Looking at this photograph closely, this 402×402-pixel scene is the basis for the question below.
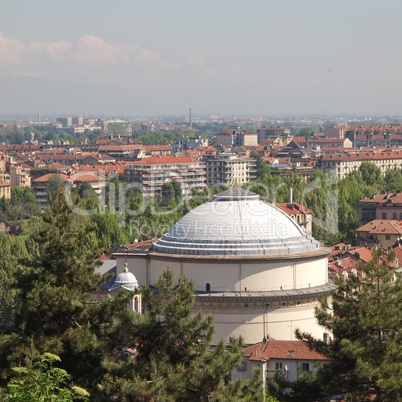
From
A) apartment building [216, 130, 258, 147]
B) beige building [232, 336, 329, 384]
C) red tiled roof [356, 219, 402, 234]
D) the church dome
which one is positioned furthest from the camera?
apartment building [216, 130, 258, 147]

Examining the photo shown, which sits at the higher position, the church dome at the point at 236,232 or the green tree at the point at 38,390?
the green tree at the point at 38,390

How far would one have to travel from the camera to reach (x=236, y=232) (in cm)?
3653

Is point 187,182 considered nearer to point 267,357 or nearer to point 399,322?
point 267,357

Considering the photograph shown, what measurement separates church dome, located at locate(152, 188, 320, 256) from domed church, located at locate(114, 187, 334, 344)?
28 mm

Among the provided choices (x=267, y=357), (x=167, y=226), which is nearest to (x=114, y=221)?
(x=167, y=226)

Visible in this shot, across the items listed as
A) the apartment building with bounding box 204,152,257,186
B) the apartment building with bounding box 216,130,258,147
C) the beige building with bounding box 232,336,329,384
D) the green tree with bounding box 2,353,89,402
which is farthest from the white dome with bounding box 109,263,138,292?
the apartment building with bounding box 216,130,258,147

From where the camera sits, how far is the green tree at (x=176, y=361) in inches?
861

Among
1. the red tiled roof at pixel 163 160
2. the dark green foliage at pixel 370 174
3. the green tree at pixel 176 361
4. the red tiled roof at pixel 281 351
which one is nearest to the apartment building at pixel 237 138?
the red tiled roof at pixel 163 160

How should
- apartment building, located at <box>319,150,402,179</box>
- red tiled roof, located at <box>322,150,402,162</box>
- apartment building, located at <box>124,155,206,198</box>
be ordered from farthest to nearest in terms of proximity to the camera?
red tiled roof, located at <box>322,150,402,162</box> → apartment building, located at <box>319,150,402,179</box> → apartment building, located at <box>124,155,206,198</box>

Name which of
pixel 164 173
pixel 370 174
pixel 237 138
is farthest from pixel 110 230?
pixel 237 138

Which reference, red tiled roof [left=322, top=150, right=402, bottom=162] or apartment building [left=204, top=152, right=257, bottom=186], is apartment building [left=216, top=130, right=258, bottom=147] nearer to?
red tiled roof [left=322, top=150, right=402, bottom=162]

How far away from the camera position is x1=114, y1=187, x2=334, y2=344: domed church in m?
35.3
